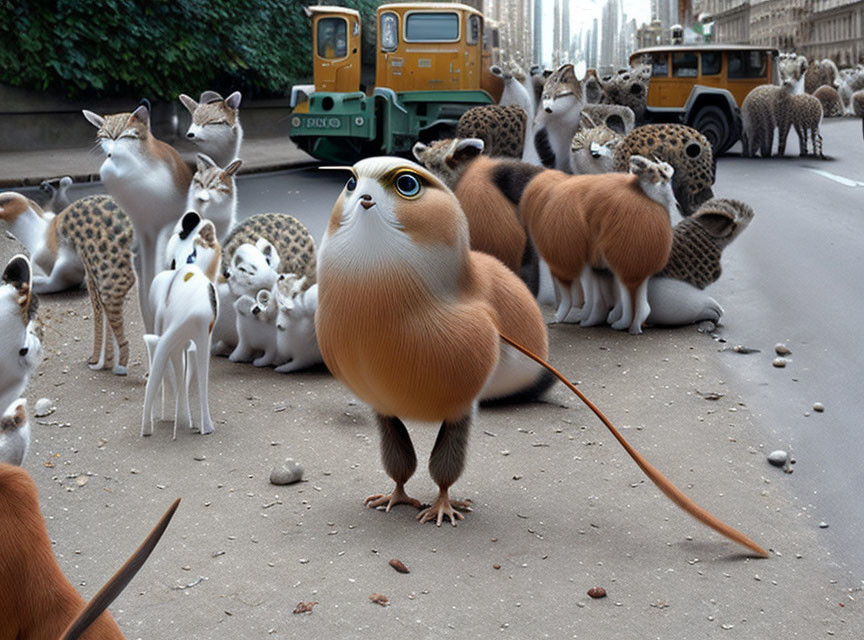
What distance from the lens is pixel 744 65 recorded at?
597 inches

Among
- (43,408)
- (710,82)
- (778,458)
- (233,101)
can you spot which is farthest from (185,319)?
(710,82)

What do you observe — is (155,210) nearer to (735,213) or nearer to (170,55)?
(735,213)

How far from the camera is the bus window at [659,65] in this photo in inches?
608

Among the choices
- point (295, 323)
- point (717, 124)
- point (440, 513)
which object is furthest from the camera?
point (717, 124)

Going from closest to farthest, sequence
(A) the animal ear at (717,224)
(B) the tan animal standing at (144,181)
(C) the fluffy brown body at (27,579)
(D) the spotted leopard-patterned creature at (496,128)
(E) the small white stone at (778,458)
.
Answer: (C) the fluffy brown body at (27,579), (E) the small white stone at (778,458), (B) the tan animal standing at (144,181), (A) the animal ear at (717,224), (D) the spotted leopard-patterned creature at (496,128)

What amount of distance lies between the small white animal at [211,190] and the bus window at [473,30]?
7.70 m

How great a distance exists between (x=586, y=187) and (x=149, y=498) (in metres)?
2.99

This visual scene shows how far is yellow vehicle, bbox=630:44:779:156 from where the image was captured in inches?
581

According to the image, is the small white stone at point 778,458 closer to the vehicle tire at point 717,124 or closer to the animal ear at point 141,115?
the animal ear at point 141,115

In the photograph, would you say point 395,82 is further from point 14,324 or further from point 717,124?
point 14,324

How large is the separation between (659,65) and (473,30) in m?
4.45

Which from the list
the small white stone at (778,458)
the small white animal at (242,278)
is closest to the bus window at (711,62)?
the small white animal at (242,278)

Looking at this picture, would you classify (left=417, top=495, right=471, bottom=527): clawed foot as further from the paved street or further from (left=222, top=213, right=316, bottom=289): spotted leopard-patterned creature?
(left=222, top=213, right=316, bottom=289): spotted leopard-patterned creature

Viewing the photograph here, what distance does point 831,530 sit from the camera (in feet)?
10.9
